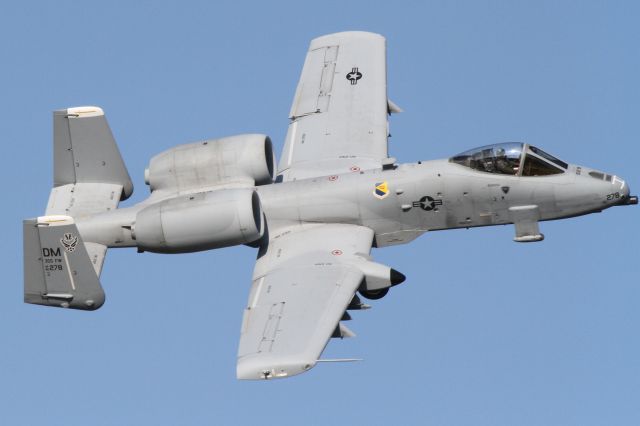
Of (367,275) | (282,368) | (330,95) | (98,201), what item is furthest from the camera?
(330,95)

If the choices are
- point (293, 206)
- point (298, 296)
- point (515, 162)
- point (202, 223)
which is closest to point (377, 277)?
point (298, 296)

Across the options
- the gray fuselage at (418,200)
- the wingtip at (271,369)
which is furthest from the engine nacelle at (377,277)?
the wingtip at (271,369)

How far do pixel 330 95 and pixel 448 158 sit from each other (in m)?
4.95

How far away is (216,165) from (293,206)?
2.20m

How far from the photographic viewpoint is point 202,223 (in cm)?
3903

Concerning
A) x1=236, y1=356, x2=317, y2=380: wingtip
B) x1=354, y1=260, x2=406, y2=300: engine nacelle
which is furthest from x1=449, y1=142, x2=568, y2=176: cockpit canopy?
x1=236, y1=356, x2=317, y2=380: wingtip

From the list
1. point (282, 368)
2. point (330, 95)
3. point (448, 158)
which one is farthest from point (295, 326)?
point (330, 95)

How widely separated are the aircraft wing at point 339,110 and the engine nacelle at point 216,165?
4.25 feet

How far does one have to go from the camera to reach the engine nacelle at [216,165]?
41094 millimetres

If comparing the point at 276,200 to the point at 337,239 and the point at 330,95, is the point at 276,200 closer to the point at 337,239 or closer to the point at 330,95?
the point at 337,239

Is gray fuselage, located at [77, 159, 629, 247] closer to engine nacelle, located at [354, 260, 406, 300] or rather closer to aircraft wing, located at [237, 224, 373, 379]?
aircraft wing, located at [237, 224, 373, 379]

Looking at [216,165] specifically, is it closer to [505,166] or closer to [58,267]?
[58,267]

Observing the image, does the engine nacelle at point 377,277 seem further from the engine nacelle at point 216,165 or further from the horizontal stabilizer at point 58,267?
the horizontal stabilizer at point 58,267

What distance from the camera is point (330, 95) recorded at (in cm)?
4412
